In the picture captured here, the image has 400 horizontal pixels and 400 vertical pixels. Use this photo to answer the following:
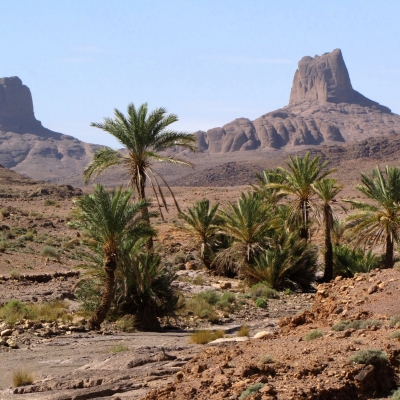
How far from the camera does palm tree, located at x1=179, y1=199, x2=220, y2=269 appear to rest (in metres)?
29.2

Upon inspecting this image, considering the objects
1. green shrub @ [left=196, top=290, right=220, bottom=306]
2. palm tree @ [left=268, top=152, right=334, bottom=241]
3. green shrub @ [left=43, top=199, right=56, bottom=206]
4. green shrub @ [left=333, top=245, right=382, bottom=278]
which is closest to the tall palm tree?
green shrub @ [left=196, top=290, right=220, bottom=306]

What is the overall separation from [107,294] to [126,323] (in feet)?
3.39

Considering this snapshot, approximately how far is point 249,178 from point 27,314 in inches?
3952

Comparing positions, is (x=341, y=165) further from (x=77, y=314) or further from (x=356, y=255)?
(x=77, y=314)

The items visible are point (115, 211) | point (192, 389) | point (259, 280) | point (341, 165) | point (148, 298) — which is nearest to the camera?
point (192, 389)

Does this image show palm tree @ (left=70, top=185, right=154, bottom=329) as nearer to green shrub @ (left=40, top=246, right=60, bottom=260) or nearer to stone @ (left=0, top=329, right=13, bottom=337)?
stone @ (left=0, top=329, right=13, bottom=337)

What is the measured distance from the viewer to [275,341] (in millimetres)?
11477

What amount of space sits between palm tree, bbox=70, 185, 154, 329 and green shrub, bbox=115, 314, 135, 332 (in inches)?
21.5

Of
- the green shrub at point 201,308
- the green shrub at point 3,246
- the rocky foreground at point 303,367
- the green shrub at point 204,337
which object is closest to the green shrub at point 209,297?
the green shrub at point 201,308

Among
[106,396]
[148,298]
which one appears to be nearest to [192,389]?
[106,396]

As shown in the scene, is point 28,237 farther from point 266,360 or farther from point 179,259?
point 266,360

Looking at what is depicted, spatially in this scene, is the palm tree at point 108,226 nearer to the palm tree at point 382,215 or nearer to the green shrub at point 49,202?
the palm tree at point 382,215

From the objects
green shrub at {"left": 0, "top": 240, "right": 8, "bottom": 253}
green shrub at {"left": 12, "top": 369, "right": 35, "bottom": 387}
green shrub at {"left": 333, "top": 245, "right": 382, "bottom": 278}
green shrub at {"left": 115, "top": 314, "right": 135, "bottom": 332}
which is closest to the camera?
green shrub at {"left": 12, "top": 369, "right": 35, "bottom": 387}

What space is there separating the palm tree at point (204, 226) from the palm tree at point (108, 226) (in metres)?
12.6
